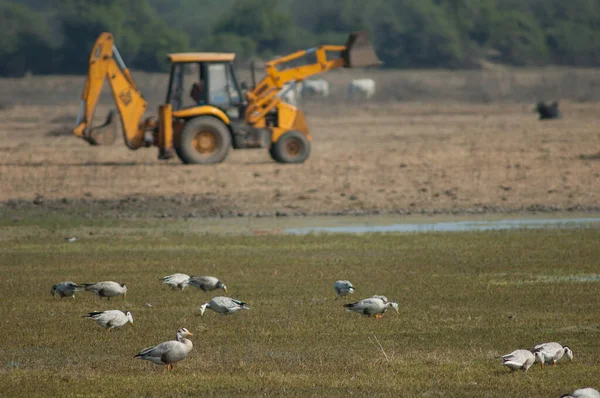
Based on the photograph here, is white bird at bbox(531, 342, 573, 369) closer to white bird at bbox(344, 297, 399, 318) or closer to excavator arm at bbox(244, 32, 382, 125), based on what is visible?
white bird at bbox(344, 297, 399, 318)

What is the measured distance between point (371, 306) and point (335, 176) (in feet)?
61.1

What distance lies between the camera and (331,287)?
16.8 metres

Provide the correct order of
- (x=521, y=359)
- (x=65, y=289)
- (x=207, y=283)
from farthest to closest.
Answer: (x=207, y=283), (x=65, y=289), (x=521, y=359)

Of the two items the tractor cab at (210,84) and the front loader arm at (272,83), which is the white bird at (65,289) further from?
the front loader arm at (272,83)

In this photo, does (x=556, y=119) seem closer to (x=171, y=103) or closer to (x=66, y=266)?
(x=171, y=103)

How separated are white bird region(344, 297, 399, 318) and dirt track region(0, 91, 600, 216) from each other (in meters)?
12.3

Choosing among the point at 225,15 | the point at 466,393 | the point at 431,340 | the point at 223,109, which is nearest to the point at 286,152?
the point at 223,109

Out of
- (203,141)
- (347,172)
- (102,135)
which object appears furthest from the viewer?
Result: (102,135)

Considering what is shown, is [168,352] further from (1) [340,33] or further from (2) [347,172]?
(1) [340,33]

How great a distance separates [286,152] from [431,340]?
22.8 m

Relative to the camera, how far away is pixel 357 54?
36.4m

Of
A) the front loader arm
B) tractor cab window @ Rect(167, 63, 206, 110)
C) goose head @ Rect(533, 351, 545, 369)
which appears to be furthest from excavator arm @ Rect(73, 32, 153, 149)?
goose head @ Rect(533, 351, 545, 369)

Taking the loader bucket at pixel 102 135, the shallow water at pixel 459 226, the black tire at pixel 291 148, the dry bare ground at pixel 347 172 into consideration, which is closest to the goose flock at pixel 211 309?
the shallow water at pixel 459 226

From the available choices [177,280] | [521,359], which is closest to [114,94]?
[177,280]
